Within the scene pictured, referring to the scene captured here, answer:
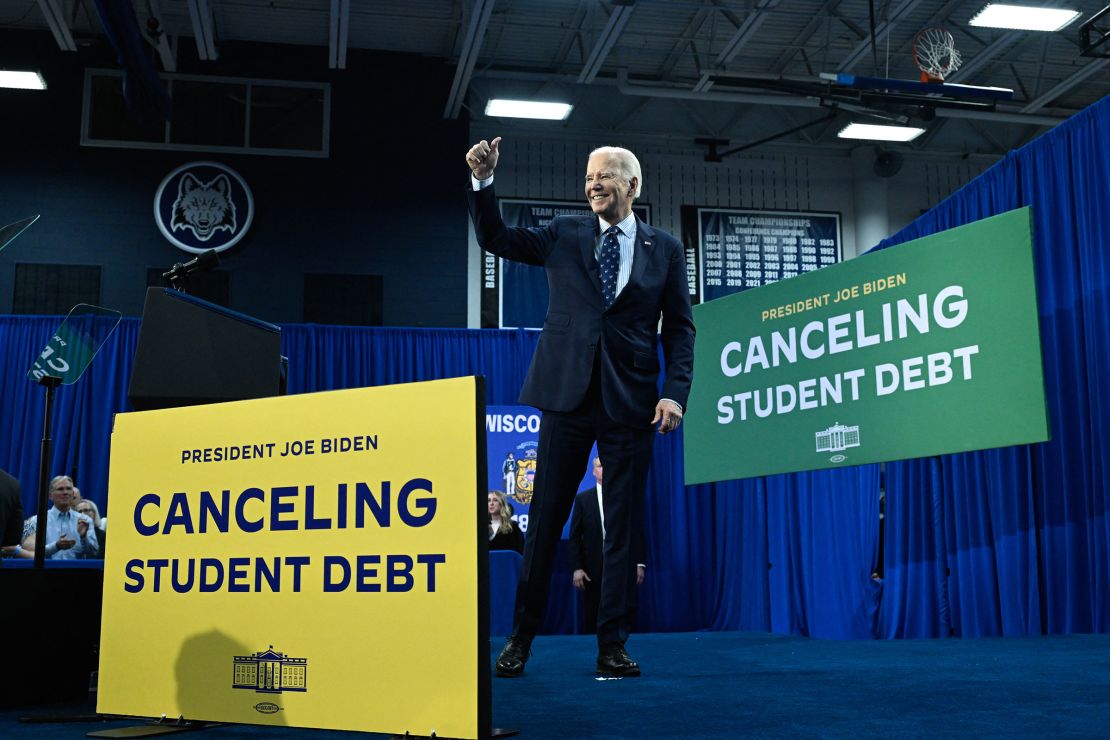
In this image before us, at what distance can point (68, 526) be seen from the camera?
22.5 feet

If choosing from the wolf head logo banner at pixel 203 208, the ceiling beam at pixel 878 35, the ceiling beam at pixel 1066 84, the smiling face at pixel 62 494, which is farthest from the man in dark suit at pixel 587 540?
the ceiling beam at pixel 1066 84

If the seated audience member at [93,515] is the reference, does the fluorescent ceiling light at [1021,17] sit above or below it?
above

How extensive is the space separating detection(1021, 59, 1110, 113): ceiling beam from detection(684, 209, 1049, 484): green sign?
7221mm

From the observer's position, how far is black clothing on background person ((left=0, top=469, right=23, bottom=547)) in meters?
4.05

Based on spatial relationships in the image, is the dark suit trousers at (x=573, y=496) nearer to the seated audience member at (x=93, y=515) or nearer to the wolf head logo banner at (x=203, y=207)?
the seated audience member at (x=93, y=515)

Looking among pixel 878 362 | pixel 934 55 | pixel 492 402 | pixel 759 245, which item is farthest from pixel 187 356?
pixel 759 245

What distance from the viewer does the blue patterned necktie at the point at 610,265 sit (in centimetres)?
250

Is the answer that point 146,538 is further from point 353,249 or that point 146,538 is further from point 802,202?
point 802,202

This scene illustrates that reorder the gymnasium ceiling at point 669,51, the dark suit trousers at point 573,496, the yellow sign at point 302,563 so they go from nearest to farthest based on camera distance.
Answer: the yellow sign at point 302,563 < the dark suit trousers at point 573,496 < the gymnasium ceiling at point 669,51

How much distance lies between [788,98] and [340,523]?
9465 millimetres

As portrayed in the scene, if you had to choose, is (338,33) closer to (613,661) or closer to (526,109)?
(526,109)

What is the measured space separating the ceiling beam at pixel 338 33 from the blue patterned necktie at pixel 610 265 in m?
6.63

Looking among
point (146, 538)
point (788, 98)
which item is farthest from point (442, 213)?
point (146, 538)

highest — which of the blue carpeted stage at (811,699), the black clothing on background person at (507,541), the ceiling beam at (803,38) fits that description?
the ceiling beam at (803,38)
